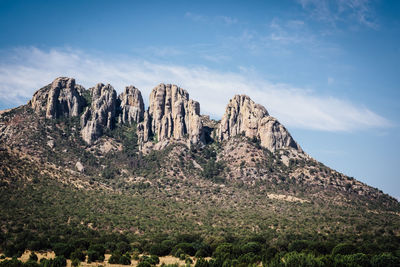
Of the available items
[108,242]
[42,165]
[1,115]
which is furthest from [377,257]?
[1,115]

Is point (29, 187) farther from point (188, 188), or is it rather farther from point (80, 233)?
point (188, 188)

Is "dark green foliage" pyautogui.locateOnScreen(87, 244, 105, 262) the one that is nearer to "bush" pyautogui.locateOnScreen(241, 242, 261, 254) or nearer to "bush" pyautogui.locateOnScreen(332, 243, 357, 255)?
"bush" pyautogui.locateOnScreen(241, 242, 261, 254)

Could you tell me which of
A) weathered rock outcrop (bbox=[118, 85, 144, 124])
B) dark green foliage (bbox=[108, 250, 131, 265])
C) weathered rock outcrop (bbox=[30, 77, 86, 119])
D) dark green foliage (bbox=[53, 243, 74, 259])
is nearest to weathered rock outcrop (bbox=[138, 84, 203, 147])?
weathered rock outcrop (bbox=[118, 85, 144, 124])

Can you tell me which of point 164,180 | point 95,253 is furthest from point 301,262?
point 164,180

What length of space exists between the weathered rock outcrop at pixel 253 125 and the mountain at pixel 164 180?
571 millimetres

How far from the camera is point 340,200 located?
360ft

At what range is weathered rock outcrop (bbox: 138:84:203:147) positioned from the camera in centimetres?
16225

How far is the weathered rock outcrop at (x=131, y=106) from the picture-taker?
580 ft

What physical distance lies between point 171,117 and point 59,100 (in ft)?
197

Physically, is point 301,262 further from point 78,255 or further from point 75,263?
point 78,255

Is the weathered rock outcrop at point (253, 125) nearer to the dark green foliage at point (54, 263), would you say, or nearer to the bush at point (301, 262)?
the bush at point (301, 262)

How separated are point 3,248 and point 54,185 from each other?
144 feet

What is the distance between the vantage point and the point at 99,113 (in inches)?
6344

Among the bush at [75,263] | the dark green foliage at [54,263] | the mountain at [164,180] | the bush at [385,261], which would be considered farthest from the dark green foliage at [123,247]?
the bush at [385,261]
